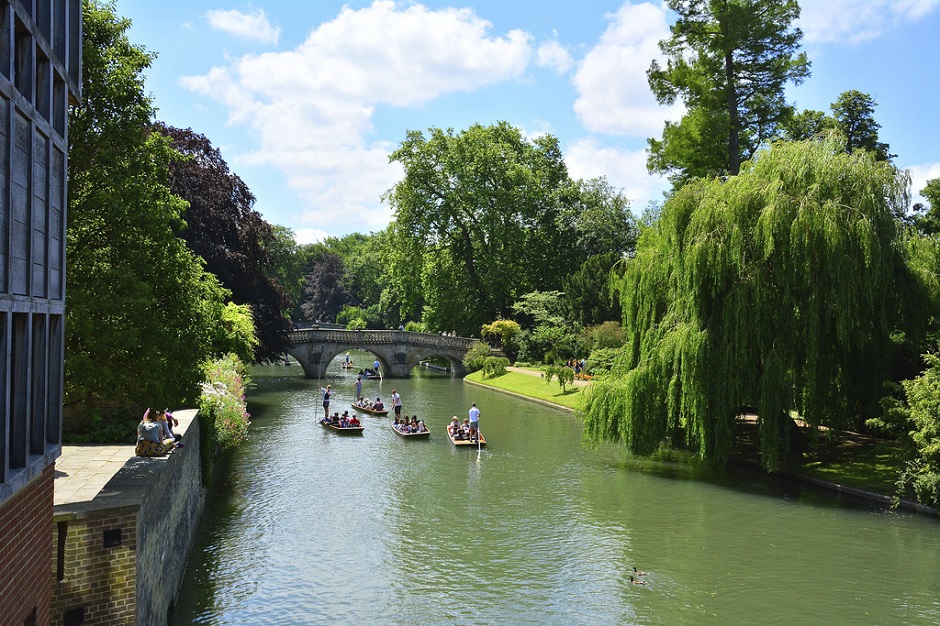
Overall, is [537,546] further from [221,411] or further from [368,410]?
[368,410]

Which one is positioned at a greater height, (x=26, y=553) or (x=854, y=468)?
(x=26, y=553)

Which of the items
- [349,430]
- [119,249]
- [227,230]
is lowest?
[349,430]

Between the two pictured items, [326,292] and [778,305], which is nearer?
[778,305]

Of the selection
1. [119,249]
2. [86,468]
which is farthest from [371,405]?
[86,468]

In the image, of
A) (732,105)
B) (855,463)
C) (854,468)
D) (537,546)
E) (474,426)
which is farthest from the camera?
(732,105)

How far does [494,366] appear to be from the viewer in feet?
166

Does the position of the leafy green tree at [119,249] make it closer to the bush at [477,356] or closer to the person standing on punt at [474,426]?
the person standing on punt at [474,426]

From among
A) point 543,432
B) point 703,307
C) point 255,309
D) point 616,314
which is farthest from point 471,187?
point 703,307

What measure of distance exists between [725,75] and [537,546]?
26874 mm

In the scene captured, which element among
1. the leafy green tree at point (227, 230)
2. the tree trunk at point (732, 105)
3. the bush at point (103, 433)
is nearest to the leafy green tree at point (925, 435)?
the bush at point (103, 433)

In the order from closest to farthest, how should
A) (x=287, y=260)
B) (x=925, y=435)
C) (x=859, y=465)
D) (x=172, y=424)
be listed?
(x=172, y=424), (x=925, y=435), (x=859, y=465), (x=287, y=260)

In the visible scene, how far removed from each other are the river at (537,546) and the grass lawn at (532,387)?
1221 centimetres

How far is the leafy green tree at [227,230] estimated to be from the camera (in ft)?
116

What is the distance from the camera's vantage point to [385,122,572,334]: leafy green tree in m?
57.2
